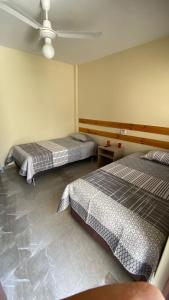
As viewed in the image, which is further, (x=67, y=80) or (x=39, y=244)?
(x=67, y=80)

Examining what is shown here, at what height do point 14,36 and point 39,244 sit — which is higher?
point 14,36

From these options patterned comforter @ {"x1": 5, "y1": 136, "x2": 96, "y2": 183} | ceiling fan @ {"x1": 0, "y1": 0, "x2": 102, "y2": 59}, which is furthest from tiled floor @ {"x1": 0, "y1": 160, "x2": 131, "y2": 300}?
ceiling fan @ {"x1": 0, "y1": 0, "x2": 102, "y2": 59}

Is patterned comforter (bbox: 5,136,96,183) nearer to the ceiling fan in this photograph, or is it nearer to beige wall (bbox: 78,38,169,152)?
beige wall (bbox: 78,38,169,152)

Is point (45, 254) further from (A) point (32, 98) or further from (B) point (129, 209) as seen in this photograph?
(A) point (32, 98)

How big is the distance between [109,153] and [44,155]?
1.39m

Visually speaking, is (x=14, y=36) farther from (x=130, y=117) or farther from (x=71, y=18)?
(x=130, y=117)

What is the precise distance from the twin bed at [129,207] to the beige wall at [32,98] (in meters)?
1.25

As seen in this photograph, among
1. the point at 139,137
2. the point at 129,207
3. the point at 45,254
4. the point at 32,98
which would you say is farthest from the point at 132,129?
the point at 45,254

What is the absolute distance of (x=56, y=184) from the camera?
105 inches

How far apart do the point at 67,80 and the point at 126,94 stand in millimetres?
1781

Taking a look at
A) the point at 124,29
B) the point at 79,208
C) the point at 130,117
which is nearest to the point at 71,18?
the point at 124,29

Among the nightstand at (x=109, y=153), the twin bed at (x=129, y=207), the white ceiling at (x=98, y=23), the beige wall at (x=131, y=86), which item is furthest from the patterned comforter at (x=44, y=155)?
the white ceiling at (x=98, y=23)

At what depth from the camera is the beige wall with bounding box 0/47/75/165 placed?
9.82 feet

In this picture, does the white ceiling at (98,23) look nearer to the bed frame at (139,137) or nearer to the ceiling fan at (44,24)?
the ceiling fan at (44,24)
